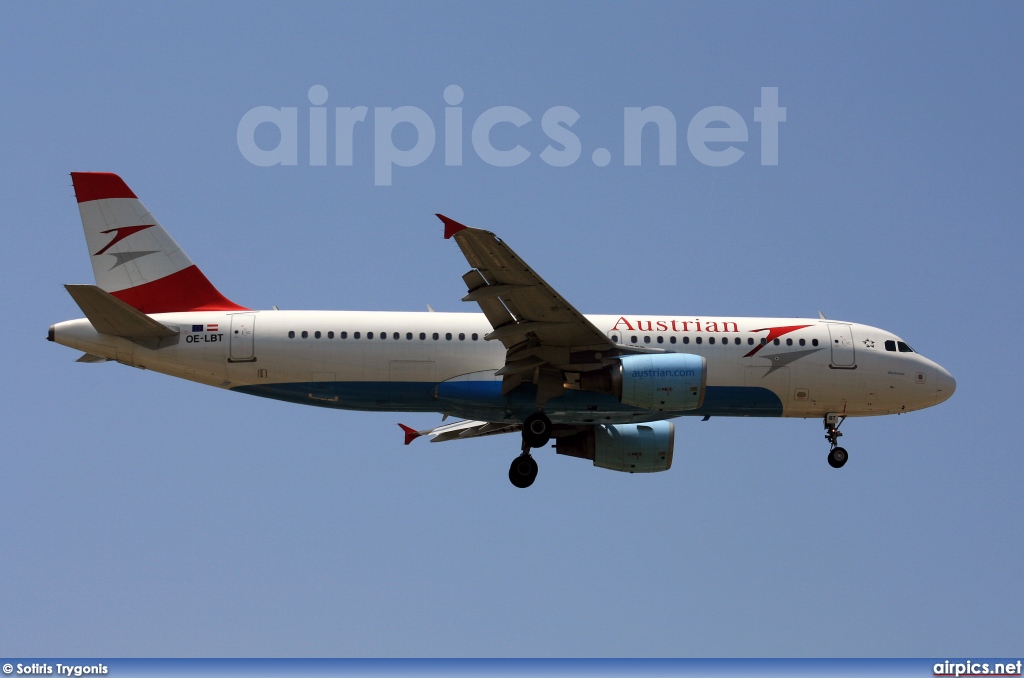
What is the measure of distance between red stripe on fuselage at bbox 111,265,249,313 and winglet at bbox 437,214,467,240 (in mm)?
8431

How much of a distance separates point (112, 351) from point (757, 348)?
1629 cm

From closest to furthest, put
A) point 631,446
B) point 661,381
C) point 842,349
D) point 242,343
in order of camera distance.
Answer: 1. point 661,381
2. point 242,343
3. point 842,349
4. point 631,446

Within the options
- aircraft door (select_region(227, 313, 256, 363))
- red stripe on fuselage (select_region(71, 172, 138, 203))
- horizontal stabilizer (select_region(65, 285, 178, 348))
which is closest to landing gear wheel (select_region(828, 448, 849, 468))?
aircraft door (select_region(227, 313, 256, 363))

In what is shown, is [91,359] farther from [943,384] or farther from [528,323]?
[943,384]

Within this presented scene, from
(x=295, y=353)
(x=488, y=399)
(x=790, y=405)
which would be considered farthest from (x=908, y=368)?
(x=295, y=353)

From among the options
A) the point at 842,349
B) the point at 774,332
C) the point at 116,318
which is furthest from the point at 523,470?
the point at 116,318

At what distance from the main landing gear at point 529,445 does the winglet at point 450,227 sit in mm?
6861

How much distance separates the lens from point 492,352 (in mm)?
32469

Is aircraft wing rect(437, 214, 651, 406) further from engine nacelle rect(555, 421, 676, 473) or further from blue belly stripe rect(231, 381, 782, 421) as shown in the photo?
engine nacelle rect(555, 421, 676, 473)

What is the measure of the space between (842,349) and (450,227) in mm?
12579

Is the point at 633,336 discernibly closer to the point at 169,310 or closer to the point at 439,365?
the point at 439,365

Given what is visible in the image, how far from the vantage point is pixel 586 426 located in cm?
3584

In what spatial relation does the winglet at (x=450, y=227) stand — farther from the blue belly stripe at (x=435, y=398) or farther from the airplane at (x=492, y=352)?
the blue belly stripe at (x=435, y=398)

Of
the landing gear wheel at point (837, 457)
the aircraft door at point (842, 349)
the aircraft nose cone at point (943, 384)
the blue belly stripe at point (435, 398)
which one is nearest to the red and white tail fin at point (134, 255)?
the blue belly stripe at point (435, 398)
